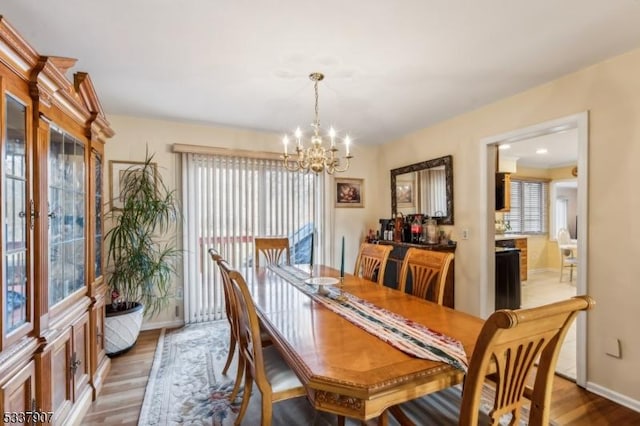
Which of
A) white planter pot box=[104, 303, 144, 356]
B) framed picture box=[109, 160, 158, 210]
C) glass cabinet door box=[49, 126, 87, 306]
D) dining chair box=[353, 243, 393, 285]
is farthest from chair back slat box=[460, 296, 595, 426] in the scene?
framed picture box=[109, 160, 158, 210]

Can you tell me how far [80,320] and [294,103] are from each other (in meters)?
2.40

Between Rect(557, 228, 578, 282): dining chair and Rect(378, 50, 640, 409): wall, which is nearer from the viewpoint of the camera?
Rect(378, 50, 640, 409): wall

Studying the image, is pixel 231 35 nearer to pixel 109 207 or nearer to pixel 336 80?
pixel 336 80

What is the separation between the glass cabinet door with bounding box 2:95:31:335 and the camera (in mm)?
1289

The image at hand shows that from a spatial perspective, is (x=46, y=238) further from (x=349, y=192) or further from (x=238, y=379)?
(x=349, y=192)

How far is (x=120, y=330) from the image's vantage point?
2.79 meters

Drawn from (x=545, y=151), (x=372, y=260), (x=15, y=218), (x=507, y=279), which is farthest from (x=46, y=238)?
(x=545, y=151)

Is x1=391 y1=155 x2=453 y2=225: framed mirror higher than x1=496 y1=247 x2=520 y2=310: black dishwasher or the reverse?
higher

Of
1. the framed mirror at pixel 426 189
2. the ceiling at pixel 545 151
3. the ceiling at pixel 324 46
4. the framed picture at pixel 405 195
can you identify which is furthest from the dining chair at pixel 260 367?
the ceiling at pixel 545 151

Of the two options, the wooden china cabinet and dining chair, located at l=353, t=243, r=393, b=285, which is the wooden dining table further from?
the wooden china cabinet

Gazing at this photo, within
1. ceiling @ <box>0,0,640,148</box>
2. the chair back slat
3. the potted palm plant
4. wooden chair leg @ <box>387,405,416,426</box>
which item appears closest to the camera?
the chair back slat

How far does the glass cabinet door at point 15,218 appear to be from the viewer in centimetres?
129

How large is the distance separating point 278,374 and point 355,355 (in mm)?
619

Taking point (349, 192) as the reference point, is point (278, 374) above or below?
below
